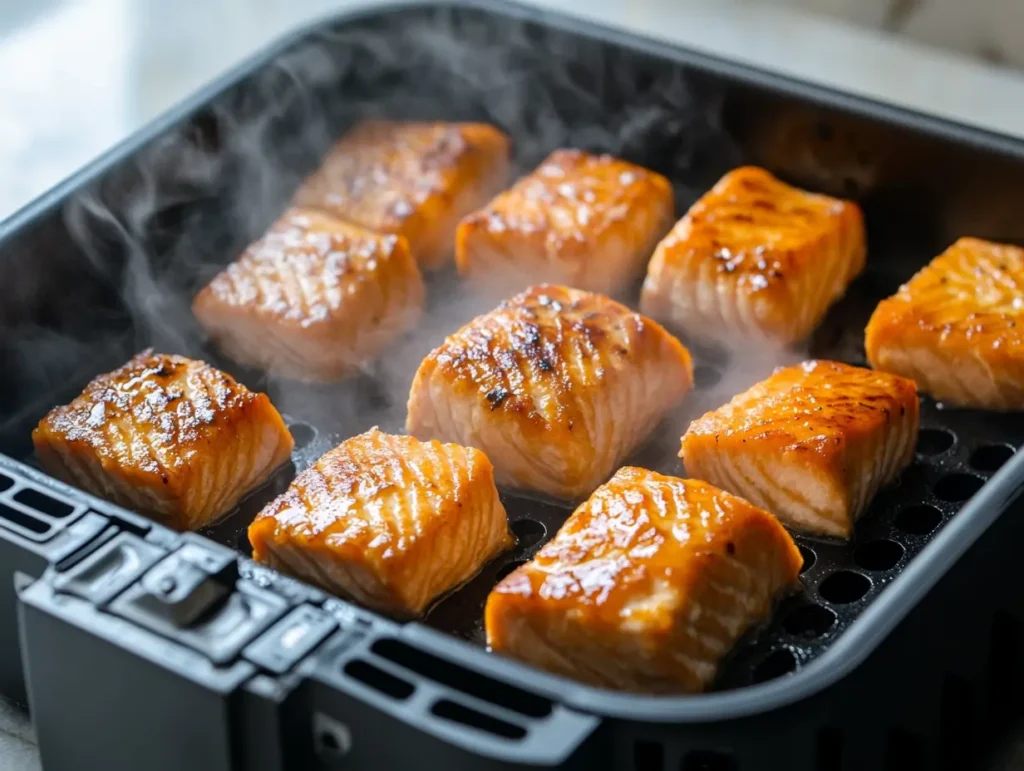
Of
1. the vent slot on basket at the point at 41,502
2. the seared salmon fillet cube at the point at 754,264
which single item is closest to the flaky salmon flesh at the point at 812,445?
the seared salmon fillet cube at the point at 754,264

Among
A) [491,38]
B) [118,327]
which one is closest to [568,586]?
[118,327]

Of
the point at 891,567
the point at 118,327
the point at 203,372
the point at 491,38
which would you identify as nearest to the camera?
the point at 891,567

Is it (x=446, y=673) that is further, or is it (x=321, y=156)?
(x=321, y=156)

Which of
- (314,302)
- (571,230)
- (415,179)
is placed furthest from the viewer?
(415,179)

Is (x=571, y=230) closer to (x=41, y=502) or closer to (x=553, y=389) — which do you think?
(x=553, y=389)

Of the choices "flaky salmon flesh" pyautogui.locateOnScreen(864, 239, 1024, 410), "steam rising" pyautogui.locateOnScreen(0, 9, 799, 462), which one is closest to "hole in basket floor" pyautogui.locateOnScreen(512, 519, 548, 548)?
"steam rising" pyautogui.locateOnScreen(0, 9, 799, 462)

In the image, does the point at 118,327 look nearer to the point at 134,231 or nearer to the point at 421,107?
the point at 134,231

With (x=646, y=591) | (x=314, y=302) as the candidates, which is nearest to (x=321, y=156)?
(x=314, y=302)

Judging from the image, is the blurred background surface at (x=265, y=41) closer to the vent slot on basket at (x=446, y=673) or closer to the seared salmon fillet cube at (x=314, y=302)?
the seared salmon fillet cube at (x=314, y=302)
